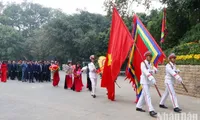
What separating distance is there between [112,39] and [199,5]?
10064mm

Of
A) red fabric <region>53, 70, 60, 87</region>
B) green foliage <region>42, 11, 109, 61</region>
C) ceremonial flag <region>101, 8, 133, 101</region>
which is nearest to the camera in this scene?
ceremonial flag <region>101, 8, 133, 101</region>

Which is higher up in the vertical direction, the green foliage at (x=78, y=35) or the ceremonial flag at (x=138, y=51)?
the green foliage at (x=78, y=35)

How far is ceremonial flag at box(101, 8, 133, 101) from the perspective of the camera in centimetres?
1075

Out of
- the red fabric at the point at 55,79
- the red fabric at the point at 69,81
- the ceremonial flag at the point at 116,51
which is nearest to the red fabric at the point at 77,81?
the red fabric at the point at 69,81

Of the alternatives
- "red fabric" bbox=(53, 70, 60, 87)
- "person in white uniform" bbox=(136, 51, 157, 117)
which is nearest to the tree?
"red fabric" bbox=(53, 70, 60, 87)

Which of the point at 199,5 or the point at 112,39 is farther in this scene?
the point at 199,5

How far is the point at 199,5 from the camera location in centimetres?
1920

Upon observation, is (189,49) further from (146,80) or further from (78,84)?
(146,80)

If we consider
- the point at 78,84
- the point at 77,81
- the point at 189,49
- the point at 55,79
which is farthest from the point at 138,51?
the point at 55,79

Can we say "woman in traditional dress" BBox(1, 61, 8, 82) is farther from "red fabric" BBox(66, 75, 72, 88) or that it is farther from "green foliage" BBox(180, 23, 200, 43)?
"green foliage" BBox(180, 23, 200, 43)

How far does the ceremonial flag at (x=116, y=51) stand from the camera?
10.7 m

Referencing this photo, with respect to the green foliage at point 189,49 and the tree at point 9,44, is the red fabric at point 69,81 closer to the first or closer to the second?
the green foliage at point 189,49

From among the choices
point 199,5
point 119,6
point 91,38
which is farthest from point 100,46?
point 199,5

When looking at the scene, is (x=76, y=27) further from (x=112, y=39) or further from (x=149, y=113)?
(x=149, y=113)
